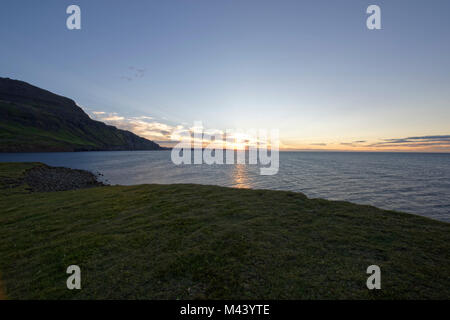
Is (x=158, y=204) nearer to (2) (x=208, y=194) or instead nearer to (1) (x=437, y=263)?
(2) (x=208, y=194)

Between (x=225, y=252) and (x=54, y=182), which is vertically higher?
(x=225, y=252)

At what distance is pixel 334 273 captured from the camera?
780 centimetres

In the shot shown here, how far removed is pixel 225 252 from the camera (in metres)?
9.43

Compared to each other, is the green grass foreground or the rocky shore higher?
the green grass foreground

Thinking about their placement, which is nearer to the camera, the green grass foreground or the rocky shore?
the green grass foreground

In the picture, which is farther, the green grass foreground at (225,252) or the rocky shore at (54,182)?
the rocky shore at (54,182)

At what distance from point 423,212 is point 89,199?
42944mm

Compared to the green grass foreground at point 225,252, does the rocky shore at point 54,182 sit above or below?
below

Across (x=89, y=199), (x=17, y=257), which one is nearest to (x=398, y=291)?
(x=17, y=257)

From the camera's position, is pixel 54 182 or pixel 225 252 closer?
pixel 225 252

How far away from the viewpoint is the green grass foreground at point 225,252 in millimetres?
7125

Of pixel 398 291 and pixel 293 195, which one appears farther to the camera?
pixel 293 195

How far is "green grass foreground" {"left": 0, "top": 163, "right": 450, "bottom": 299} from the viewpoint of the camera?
7.12 meters
